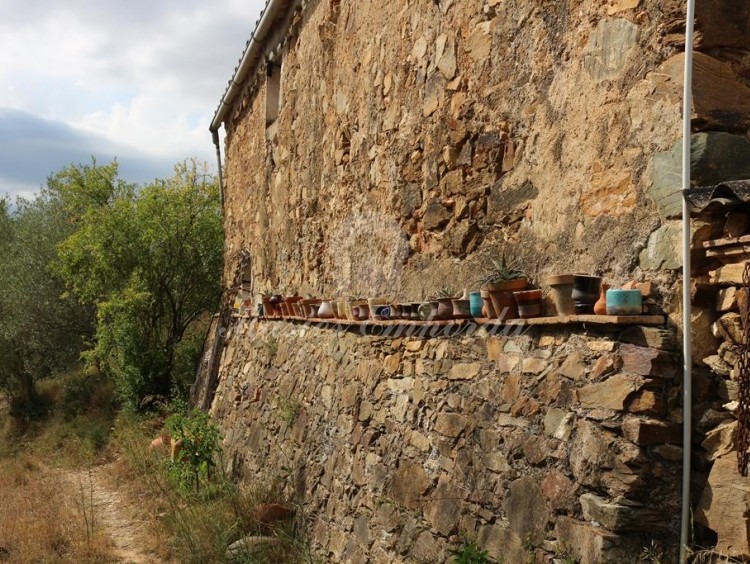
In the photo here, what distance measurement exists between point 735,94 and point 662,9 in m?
0.45

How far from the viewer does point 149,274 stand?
39.5 ft

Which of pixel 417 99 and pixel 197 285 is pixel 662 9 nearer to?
pixel 417 99

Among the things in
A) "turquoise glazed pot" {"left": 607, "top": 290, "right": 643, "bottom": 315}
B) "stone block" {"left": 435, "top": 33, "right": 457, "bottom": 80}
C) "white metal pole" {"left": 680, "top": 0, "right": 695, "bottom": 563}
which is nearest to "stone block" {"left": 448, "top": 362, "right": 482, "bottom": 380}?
"turquoise glazed pot" {"left": 607, "top": 290, "right": 643, "bottom": 315}

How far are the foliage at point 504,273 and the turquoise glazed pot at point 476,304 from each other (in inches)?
3.4

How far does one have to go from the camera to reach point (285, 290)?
753 centimetres

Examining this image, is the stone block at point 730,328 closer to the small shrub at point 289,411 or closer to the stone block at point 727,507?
the stone block at point 727,507

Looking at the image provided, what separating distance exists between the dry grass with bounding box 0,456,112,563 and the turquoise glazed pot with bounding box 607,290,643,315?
14.7ft

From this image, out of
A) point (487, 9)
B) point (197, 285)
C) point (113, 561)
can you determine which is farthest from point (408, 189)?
point (197, 285)

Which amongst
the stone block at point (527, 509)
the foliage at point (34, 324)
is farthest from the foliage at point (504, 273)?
the foliage at point (34, 324)

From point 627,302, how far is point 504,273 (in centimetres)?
79

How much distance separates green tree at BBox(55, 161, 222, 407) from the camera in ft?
37.6

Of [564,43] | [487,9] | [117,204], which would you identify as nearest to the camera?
[564,43]

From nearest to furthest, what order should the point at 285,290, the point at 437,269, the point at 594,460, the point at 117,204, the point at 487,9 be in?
the point at 594,460 < the point at 487,9 < the point at 437,269 < the point at 285,290 < the point at 117,204

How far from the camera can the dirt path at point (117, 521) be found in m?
5.64
